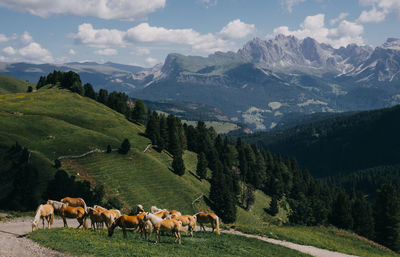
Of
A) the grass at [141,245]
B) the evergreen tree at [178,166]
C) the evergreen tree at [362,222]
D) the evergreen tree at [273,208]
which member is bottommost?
the evergreen tree at [273,208]

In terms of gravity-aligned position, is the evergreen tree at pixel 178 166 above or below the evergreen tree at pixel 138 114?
below

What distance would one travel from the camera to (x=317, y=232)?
Result: 57219 millimetres

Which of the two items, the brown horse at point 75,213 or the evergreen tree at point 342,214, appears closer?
the brown horse at point 75,213

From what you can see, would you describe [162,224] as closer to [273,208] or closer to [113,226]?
[113,226]

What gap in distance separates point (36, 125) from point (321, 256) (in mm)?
94633

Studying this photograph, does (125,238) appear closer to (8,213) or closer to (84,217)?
(84,217)

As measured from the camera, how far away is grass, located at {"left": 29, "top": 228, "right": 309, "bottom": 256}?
2567cm

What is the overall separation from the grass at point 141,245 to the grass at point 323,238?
29.6 feet

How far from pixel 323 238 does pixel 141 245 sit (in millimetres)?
35903

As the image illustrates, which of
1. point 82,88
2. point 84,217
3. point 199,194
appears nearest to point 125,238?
point 84,217


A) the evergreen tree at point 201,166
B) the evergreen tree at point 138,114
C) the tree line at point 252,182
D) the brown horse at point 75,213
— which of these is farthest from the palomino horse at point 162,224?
the evergreen tree at point 138,114

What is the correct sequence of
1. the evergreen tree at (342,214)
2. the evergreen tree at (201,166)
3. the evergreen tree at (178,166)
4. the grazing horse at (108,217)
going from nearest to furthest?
1. the grazing horse at (108,217)
2. the evergreen tree at (342,214)
3. the evergreen tree at (178,166)
4. the evergreen tree at (201,166)

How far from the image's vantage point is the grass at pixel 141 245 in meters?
25.7

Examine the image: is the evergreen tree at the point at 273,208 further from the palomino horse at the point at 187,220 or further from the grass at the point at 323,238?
the palomino horse at the point at 187,220
